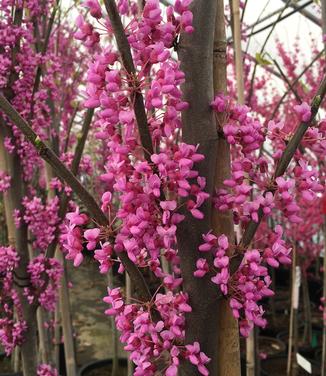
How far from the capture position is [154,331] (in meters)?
0.75

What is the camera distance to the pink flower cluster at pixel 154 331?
0.75 metres

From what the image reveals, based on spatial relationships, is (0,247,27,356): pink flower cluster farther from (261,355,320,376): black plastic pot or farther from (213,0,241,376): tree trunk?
(261,355,320,376): black plastic pot

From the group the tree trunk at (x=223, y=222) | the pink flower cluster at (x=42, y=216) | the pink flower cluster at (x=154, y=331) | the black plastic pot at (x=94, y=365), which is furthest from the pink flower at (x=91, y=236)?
the black plastic pot at (x=94, y=365)

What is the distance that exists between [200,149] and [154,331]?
1.07 ft

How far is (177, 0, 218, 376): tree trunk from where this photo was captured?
764mm

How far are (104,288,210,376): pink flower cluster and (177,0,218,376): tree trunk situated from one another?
2 centimetres

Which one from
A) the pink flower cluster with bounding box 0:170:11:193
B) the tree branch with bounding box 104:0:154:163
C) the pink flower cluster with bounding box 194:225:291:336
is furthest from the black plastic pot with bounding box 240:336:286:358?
the tree branch with bounding box 104:0:154:163

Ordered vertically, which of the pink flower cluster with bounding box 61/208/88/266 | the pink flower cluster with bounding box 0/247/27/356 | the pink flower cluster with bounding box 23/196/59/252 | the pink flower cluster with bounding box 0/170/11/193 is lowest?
the pink flower cluster with bounding box 0/247/27/356

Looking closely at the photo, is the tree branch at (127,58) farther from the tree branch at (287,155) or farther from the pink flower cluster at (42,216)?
the pink flower cluster at (42,216)

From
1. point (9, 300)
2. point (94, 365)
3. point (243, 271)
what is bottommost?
point (94, 365)

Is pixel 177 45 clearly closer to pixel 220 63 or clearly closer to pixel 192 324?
pixel 220 63

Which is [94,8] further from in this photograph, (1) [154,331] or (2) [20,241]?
(2) [20,241]

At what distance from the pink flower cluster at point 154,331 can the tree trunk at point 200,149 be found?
24 mm

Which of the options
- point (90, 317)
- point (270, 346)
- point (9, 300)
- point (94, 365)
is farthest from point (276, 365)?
point (9, 300)
